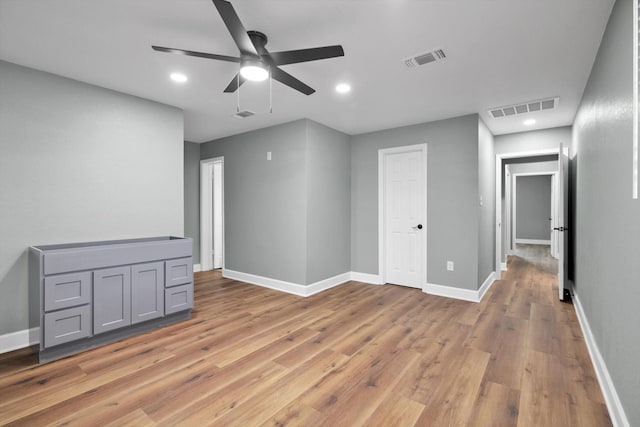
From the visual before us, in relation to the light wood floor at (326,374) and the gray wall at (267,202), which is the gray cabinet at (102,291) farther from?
the gray wall at (267,202)

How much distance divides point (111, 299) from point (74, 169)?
4.31 feet

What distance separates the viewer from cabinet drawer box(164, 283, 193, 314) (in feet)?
10.2

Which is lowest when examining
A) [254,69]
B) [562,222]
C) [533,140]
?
[562,222]

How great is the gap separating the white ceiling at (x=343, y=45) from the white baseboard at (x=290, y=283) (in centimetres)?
246

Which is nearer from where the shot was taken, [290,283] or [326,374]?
[326,374]

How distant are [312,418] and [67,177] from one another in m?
3.03

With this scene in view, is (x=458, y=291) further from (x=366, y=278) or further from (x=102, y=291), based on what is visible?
(x=102, y=291)

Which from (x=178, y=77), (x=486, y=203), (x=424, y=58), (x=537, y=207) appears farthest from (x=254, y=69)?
(x=537, y=207)

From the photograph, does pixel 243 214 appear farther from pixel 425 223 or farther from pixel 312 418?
pixel 312 418

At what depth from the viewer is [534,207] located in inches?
414

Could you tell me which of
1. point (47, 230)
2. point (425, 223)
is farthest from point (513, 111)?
point (47, 230)

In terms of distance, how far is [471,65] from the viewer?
8.75ft

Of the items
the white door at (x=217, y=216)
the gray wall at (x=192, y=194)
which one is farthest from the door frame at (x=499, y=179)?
the gray wall at (x=192, y=194)

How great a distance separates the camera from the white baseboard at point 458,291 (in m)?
3.99
